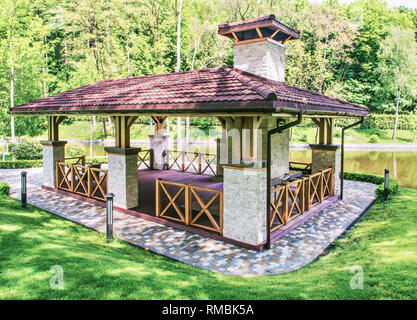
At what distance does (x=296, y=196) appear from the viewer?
8258 mm

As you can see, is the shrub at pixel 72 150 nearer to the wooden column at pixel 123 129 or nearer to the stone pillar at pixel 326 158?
the wooden column at pixel 123 129

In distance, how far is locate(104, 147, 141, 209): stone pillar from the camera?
9.00m

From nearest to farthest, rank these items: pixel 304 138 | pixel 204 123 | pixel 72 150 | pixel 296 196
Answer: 1. pixel 296 196
2. pixel 72 150
3. pixel 304 138
4. pixel 204 123

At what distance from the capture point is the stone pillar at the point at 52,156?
1151 cm

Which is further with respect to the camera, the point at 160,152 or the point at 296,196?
the point at 160,152

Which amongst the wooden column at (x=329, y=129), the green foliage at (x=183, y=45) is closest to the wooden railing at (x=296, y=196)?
the wooden column at (x=329, y=129)

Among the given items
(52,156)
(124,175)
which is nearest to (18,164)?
(52,156)

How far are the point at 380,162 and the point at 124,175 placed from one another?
2249cm

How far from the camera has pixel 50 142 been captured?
11461 millimetres

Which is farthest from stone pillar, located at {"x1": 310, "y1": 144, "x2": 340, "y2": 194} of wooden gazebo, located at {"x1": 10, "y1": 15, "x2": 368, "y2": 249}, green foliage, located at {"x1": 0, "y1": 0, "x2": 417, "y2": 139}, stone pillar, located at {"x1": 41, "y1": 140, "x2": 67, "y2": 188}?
green foliage, located at {"x1": 0, "y1": 0, "x2": 417, "y2": 139}

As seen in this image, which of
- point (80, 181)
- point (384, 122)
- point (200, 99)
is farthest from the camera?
point (384, 122)

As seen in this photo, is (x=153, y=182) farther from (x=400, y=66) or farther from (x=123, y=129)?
(x=400, y=66)

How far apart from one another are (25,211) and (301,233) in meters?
7.39

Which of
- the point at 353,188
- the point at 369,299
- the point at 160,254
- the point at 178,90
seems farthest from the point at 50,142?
the point at 353,188
